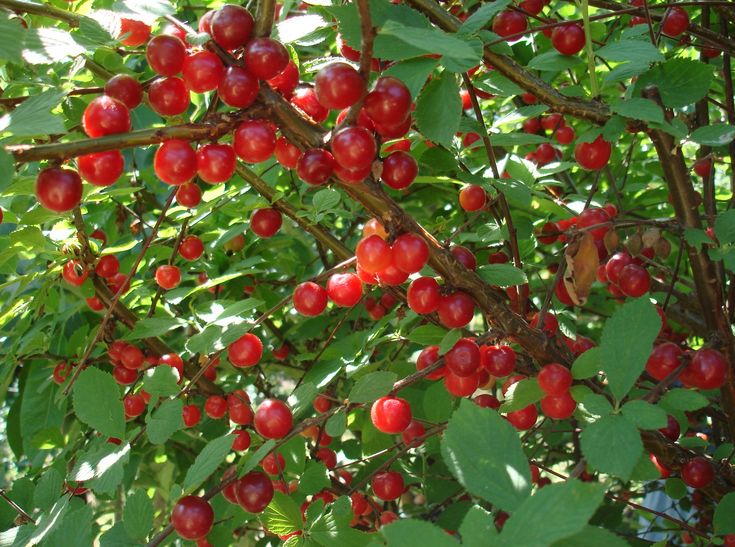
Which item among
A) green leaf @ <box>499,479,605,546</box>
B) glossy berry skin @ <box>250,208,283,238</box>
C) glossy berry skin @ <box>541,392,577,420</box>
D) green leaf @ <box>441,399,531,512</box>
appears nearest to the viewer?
green leaf @ <box>499,479,605,546</box>

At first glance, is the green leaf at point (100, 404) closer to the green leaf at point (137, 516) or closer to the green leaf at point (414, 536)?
the green leaf at point (137, 516)

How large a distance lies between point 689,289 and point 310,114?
1.34 meters

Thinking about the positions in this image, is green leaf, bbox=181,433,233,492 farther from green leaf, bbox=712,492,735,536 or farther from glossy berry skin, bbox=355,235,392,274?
green leaf, bbox=712,492,735,536

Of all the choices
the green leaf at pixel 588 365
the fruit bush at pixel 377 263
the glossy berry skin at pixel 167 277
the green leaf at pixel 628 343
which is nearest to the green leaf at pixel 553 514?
the fruit bush at pixel 377 263

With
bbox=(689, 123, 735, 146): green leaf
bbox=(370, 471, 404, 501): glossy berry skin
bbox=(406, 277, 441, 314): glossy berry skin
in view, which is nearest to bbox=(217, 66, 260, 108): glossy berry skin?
bbox=(406, 277, 441, 314): glossy berry skin

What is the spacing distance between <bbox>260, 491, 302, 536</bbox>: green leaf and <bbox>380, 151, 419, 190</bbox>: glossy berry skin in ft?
1.83

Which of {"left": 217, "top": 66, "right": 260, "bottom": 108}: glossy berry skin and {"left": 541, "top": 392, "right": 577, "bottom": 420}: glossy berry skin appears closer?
{"left": 217, "top": 66, "right": 260, "bottom": 108}: glossy berry skin

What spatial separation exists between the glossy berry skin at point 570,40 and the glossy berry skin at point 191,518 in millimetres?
1029

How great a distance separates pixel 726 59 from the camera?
66.3 inches

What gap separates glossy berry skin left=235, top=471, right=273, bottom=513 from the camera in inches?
44.1

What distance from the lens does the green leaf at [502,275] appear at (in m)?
1.14

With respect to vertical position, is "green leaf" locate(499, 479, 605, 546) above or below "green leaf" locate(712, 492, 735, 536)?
above

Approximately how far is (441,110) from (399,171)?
112 millimetres

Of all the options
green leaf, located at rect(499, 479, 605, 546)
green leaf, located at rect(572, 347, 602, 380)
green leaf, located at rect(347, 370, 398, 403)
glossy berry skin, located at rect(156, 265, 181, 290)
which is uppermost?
green leaf, located at rect(499, 479, 605, 546)
